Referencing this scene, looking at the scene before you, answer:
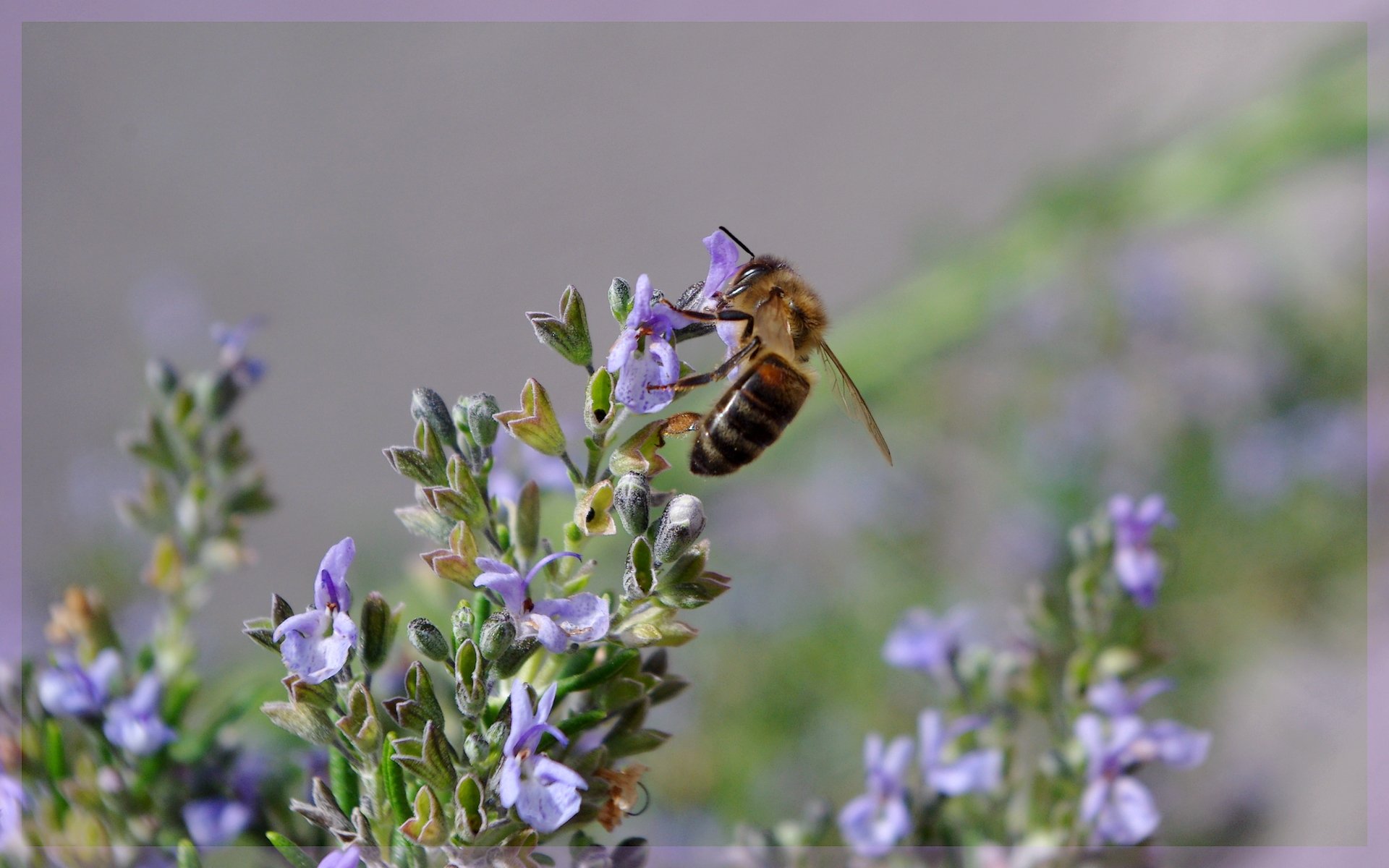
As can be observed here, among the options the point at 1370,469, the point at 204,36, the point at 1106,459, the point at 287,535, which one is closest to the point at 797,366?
the point at 1106,459

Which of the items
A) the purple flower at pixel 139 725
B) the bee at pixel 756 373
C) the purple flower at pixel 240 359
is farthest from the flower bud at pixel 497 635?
the purple flower at pixel 240 359

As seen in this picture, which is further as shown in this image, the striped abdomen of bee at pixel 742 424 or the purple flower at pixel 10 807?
the striped abdomen of bee at pixel 742 424

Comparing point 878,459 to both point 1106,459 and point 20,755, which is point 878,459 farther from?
point 20,755

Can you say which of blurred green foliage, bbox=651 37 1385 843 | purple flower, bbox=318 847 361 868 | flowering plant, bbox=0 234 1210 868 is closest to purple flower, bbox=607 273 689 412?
flowering plant, bbox=0 234 1210 868

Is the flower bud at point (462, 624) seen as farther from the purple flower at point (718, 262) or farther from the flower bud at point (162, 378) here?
the flower bud at point (162, 378)

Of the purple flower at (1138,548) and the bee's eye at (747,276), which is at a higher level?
the bee's eye at (747,276)

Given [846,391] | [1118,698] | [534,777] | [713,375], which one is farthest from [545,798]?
[846,391]

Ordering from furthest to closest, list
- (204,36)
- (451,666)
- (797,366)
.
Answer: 1. (204,36)
2. (797,366)
3. (451,666)
